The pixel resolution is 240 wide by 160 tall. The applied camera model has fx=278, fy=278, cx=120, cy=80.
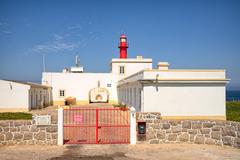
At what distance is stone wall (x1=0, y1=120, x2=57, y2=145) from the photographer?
9844 mm

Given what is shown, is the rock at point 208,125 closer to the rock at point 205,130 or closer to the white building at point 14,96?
the rock at point 205,130

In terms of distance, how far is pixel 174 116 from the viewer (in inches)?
612

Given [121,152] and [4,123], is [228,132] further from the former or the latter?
[4,123]

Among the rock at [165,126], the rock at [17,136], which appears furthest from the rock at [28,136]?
the rock at [165,126]

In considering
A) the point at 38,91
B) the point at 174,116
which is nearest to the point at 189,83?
the point at 174,116

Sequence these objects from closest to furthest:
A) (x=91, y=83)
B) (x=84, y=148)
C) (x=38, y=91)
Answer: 1. (x=84, y=148)
2. (x=38, y=91)
3. (x=91, y=83)

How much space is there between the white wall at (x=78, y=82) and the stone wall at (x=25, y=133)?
2556cm

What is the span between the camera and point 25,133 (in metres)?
9.93

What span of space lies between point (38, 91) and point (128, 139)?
19007 millimetres

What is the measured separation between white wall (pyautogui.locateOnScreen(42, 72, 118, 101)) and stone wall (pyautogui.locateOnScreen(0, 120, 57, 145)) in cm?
2556

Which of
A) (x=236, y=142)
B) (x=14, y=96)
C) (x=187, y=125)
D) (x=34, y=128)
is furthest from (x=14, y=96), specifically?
(x=236, y=142)

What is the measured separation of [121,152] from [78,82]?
2733 centimetres

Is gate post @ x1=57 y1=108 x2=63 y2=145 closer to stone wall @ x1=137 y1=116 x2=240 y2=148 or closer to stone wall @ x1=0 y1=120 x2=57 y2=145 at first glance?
stone wall @ x1=0 y1=120 x2=57 y2=145

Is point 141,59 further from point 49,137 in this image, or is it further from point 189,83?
point 49,137
